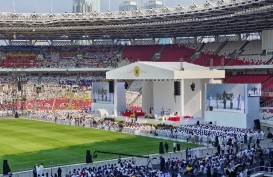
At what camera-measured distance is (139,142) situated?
129ft

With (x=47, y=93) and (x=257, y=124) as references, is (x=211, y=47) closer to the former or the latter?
(x=47, y=93)

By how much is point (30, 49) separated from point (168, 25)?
33128 mm

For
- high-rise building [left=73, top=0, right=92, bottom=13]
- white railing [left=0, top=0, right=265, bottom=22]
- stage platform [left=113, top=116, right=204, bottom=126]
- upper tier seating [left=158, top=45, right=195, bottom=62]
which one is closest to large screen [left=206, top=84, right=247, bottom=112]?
stage platform [left=113, top=116, right=204, bottom=126]

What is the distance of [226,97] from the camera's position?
46.4m

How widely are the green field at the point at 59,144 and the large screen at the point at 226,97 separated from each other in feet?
30.7

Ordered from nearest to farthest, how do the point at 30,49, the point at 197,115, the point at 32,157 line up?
the point at 32,157
the point at 197,115
the point at 30,49

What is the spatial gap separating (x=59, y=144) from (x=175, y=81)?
742 inches

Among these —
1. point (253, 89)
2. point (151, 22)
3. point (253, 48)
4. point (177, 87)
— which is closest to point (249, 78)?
point (253, 48)

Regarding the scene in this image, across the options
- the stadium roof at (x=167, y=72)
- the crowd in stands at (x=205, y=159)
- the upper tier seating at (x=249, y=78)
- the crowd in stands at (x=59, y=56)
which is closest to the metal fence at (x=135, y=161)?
the crowd in stands at (x=205, y=159)

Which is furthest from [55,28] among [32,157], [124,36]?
[32,157]

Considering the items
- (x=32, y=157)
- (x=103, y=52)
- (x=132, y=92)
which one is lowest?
(x=32, y=157)

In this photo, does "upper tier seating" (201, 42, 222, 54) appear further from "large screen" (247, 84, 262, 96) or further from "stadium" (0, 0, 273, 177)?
"large screen" (247, 84, 262, 96)

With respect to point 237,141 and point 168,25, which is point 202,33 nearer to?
point 168,25

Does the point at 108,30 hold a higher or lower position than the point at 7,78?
higher
